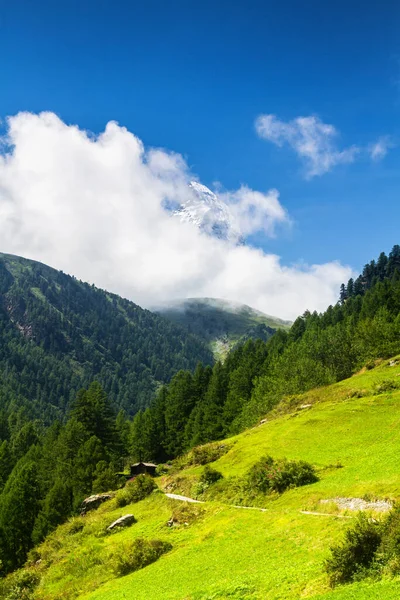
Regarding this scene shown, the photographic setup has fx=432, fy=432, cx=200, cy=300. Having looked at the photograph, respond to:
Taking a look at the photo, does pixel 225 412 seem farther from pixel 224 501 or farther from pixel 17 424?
pixel 17 424

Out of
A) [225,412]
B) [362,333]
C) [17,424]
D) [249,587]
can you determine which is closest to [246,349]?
[225,412]

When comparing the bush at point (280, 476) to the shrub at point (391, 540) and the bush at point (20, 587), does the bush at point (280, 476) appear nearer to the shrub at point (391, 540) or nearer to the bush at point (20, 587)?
the shrub at point (391, 540)

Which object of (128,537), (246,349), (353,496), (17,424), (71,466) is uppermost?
(246,349)

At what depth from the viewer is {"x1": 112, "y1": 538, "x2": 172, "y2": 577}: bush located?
104ft

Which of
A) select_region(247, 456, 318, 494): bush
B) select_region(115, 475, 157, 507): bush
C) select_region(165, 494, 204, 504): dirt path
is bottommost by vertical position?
select_region(115, 475, 157, 507): bush

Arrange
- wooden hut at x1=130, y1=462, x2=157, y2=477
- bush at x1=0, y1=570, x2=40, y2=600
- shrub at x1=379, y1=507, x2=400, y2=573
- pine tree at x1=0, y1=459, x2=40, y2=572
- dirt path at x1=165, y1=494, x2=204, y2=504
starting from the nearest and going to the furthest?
shrub at x1=379, y1=507, x2=400, y2=573, bush at x1=0, y1=570, x2=40, y2=600, dirt path at x1=165, y1=494, x2=204, y2=504, pine tree at x1=0, y1=459, x2=40, y2=572, wooden hut at x1=130, y1=462, x2=157, y2=477

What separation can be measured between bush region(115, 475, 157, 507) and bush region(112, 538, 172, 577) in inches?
871

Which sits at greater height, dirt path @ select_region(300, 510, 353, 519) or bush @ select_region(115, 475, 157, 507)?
dirt path @ select_region(300, 510, 353, 519)

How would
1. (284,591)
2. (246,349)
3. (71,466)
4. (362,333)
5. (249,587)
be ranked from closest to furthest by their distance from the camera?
1. (284,591)
2. (249,587)
3. (71,466)
4. (362,333)
5. (246,349)

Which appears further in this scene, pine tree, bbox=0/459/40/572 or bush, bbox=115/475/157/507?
pine tree, bbox=0/459/40/572

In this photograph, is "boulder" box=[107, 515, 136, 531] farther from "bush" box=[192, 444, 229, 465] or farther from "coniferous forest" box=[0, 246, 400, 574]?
"coniferous forest" box=[0, 246, 400, 574]

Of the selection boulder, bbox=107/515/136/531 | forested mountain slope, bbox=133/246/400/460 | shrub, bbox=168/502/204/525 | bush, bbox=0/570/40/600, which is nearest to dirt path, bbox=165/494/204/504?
shrub, bbox=168/502/204/525

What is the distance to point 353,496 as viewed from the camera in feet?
97.3

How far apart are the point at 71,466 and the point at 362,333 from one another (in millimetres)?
71866
